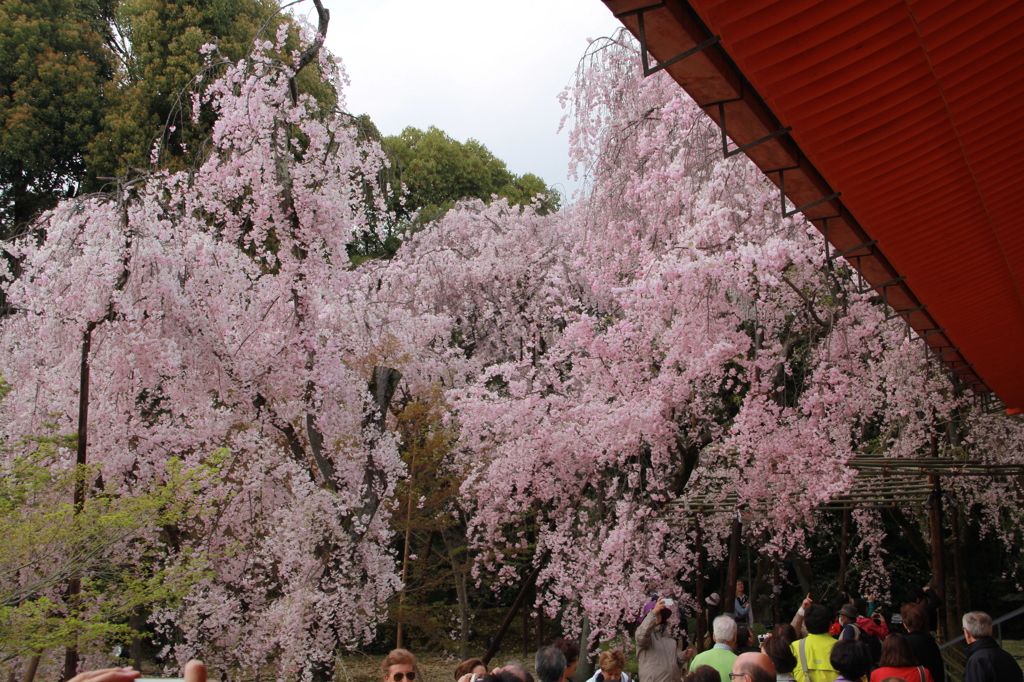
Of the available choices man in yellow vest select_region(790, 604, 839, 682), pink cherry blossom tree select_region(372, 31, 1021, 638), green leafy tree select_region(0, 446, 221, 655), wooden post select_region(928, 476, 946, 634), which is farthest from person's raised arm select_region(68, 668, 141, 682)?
wooden post select_region(928, 476, 946, 634)

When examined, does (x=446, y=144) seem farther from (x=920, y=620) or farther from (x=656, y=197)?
(x=920, y=620)

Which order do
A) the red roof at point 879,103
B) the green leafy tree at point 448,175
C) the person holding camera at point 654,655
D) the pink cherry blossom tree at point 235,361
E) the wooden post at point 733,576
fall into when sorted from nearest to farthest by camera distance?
the red roof at point 879,103, the person holding camera at point 654,655, the pink cherry blossom tree at point 235,361, the wooden post at point 733,576, the green leafy tree at point 448,175

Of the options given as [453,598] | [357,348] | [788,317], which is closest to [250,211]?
[357,348]

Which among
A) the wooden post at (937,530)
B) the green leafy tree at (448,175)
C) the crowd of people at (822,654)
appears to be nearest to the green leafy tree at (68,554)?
the crowd of people at (822,654)

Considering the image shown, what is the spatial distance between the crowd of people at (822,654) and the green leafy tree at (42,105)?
18.7 meters

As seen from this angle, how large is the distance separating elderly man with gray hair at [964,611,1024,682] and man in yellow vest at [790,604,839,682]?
0.70m

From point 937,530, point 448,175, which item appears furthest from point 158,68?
point 937,530

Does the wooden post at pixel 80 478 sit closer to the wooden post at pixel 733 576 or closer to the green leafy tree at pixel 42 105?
the wooden post at pixel 733 576

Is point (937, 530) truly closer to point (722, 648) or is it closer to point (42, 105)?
point (722, 648)

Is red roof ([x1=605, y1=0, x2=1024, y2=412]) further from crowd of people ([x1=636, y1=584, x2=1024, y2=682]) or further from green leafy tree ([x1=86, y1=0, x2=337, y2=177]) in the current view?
green leafy tree ([x1=86, y1=0, x2=337, y2=177])

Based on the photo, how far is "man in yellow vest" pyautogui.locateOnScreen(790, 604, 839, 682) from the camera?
4520 mm

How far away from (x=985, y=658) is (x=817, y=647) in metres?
0.86

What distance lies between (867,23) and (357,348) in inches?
368

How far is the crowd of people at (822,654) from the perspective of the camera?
11.6 feet
